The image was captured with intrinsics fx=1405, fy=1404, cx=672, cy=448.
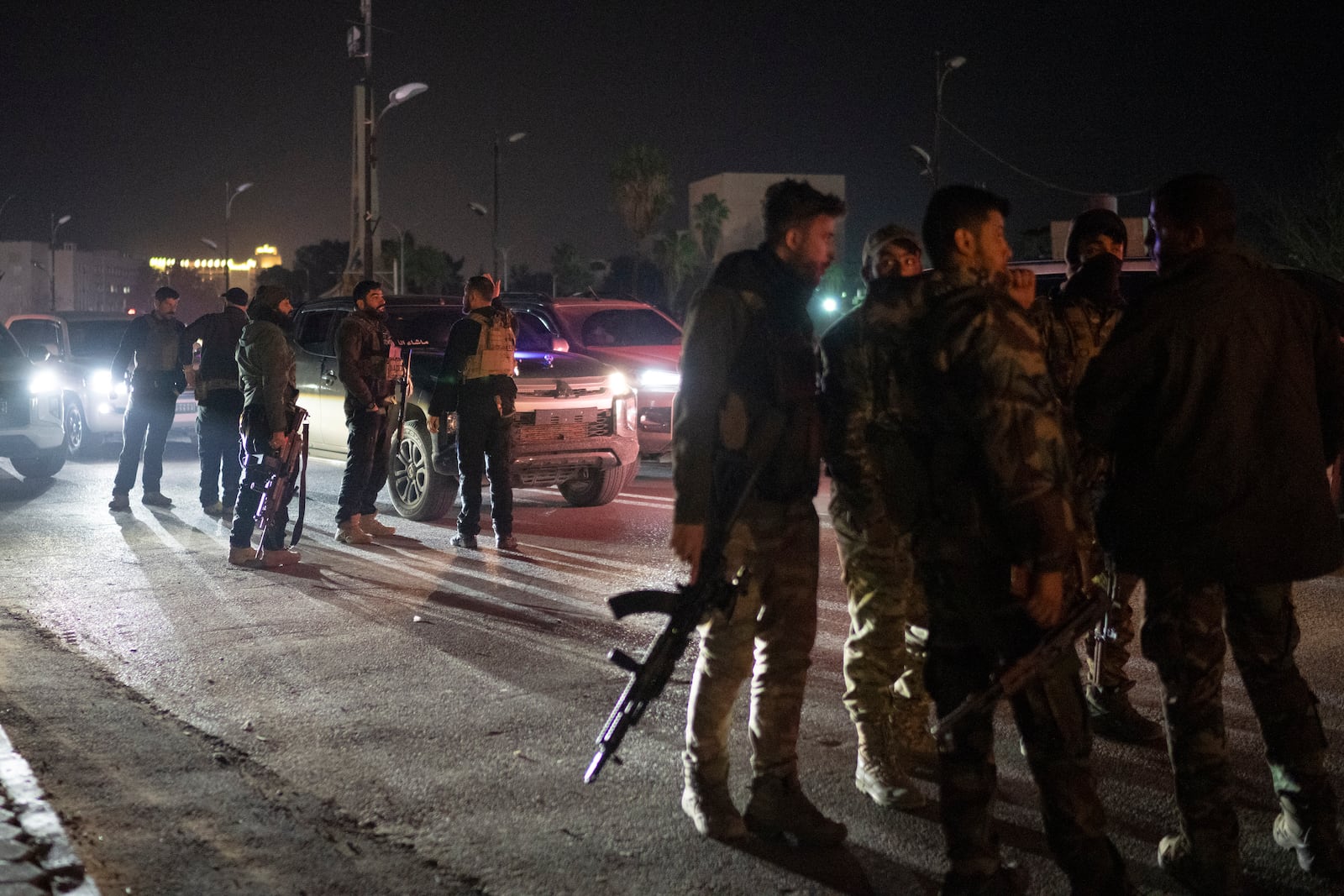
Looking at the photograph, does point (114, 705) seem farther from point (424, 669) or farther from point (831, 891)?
point (831, 891)

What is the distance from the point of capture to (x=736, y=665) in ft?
13.7

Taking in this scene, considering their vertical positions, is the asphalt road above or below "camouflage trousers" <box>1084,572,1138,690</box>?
below

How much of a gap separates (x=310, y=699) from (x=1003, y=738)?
2.78 meters

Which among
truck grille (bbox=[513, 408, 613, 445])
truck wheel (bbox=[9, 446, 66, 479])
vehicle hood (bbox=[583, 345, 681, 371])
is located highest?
vehicle hood (bbox=[583, 345, 681, 371])

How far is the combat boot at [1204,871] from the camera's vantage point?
12.3 ft

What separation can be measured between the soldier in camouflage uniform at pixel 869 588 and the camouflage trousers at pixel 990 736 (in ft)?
1.82

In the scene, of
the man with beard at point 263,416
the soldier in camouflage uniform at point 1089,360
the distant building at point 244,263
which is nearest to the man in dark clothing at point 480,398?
the man with beard at point 263,416

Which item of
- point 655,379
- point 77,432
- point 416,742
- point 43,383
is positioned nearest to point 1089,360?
point 416,742

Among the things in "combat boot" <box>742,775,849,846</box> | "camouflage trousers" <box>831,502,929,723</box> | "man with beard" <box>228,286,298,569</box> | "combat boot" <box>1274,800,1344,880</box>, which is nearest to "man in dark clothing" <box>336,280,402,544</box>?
"man with beard" <box>228,286,298,569</box>

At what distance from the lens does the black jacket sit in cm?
367

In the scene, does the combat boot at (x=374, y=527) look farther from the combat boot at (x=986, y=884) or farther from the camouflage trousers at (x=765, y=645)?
the combat boot at (x=986, y=884)

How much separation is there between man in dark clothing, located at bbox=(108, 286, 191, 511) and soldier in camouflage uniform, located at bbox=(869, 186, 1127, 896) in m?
9.03

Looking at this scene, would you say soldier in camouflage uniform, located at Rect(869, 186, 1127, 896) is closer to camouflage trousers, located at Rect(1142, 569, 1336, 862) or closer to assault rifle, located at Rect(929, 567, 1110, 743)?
assault rifle, located at Rect(929, 567, 1110, 743)

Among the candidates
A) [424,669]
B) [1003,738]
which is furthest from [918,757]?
[424,669]
